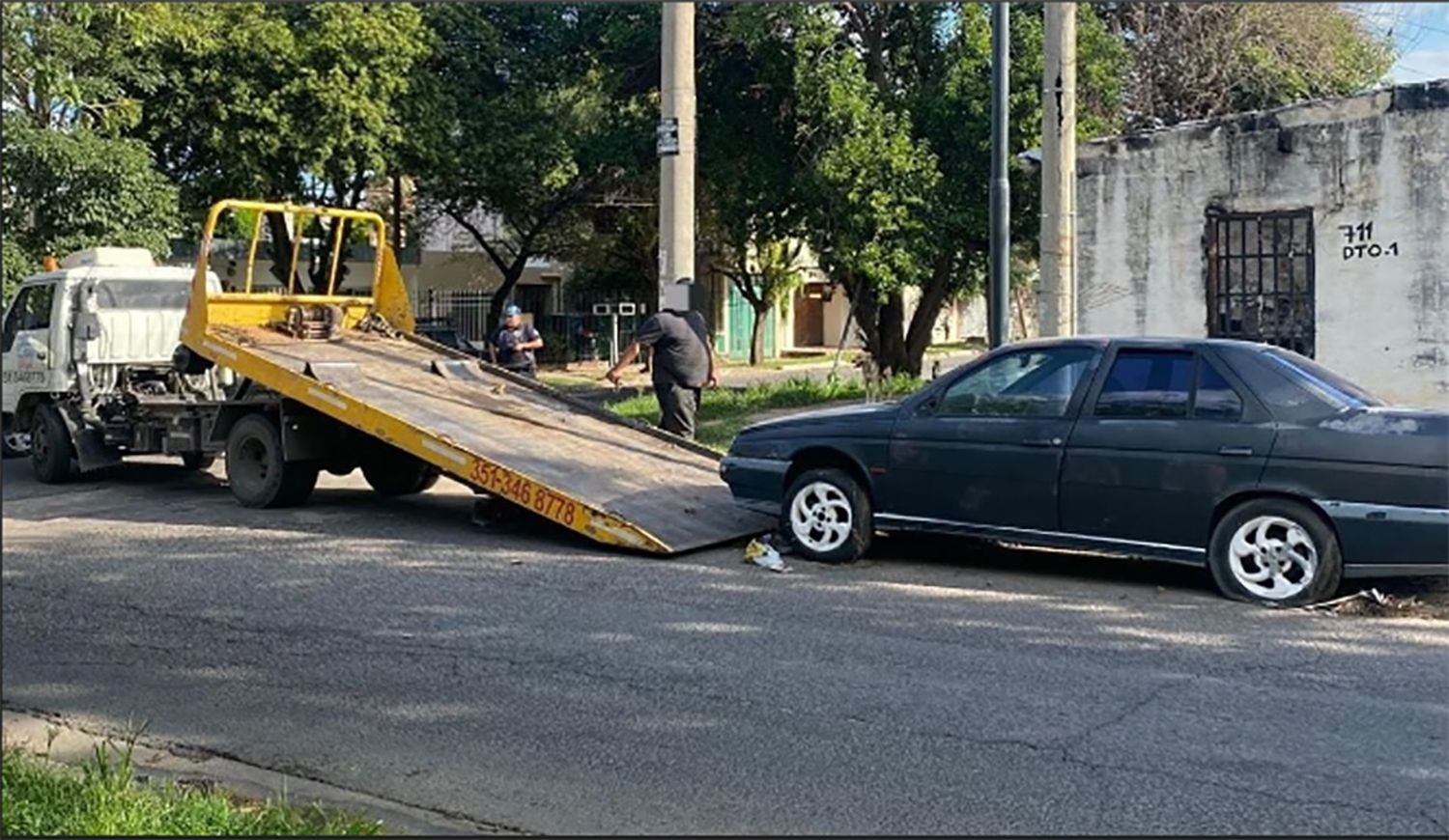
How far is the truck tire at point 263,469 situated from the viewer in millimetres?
12109

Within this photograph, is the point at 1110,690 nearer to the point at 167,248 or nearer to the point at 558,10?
the point at 167,248

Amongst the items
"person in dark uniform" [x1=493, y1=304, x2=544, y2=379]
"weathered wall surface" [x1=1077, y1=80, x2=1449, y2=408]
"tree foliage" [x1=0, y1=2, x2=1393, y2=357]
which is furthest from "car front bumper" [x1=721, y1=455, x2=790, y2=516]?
"person in dark uniform" [x1=493, y1=304, x2=544, y2=379]

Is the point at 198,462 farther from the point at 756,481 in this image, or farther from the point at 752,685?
the point at 752,685

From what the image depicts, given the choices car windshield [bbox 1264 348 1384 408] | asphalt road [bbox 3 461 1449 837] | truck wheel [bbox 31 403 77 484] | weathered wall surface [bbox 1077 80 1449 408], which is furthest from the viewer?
truck wheel [bbox 31 403 77 484]

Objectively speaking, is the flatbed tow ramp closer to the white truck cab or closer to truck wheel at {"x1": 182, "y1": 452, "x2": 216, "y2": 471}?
A: the white truck cab

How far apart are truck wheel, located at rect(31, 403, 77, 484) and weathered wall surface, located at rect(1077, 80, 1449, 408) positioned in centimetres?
1039

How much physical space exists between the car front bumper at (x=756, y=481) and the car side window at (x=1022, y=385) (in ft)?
3.99

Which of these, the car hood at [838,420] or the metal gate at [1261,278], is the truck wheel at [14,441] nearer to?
the car hood at [838,420]

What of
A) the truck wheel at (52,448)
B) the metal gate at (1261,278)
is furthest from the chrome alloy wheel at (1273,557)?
the truck wheel at (52,448)

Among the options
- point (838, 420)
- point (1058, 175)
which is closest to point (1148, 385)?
point (838, 420)

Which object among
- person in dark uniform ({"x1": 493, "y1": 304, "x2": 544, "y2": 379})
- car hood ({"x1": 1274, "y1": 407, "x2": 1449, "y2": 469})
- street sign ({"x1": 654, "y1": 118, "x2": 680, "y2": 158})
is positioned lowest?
car hood ({"x1": 1274, "y1": 407, "x2": 1449, "y2": 469})

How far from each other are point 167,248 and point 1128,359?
16.8 m

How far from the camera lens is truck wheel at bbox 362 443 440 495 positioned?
1301cm

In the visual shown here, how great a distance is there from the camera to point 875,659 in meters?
7.27
